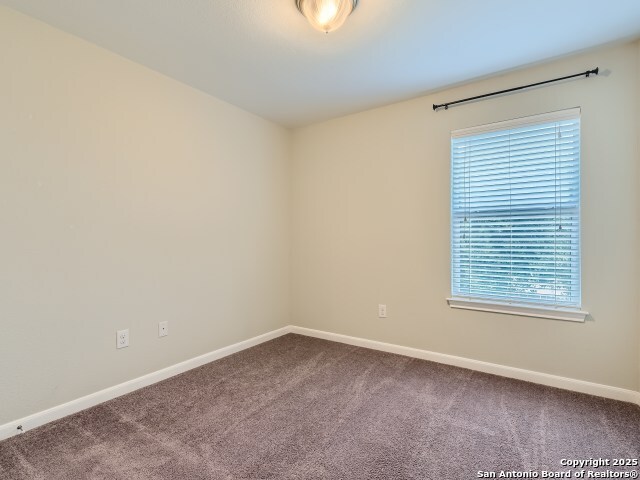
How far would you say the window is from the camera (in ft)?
7.60

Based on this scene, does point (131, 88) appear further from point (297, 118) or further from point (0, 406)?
point (0, 406)

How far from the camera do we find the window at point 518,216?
2316mm

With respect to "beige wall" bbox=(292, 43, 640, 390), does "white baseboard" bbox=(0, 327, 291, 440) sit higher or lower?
lower

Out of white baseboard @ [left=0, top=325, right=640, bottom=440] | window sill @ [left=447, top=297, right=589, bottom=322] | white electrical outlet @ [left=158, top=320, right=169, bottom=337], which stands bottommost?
white baseboard @ [left=0, top=325, right=640, bottom=440]

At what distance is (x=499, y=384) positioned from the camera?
2.43 meters

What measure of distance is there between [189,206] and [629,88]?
3.26 m

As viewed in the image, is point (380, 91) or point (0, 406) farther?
point (380, 91)

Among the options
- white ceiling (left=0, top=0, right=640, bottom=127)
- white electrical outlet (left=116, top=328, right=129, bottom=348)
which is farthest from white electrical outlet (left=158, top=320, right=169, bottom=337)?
white ceiling (left=0, top=0, right=640, bottom=127)

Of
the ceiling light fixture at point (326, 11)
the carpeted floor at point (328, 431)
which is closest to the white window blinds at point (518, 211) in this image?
the carpeted floor at point (328, 431)

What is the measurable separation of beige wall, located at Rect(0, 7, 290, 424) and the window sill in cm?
203

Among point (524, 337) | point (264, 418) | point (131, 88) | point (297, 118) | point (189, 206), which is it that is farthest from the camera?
point (297, 118)

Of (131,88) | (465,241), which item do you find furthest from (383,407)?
(131,88)

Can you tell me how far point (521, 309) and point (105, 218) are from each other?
308cm

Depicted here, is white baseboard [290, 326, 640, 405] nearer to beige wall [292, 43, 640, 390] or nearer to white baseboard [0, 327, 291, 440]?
beige wall [292, 43, 640, 390]
